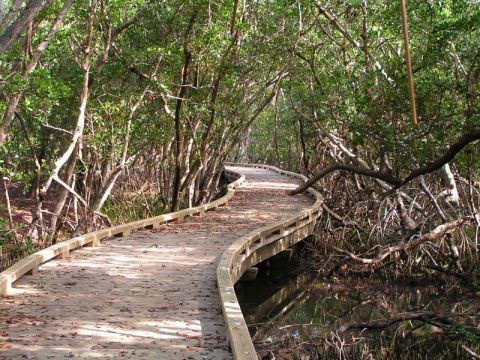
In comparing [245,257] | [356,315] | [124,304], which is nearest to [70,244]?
[245,257]

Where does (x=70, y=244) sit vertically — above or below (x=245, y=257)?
above

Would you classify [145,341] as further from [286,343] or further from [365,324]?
[365,324]

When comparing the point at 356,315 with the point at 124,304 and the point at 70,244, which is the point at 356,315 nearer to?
the point at 70,244

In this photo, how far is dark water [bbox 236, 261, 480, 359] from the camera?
27.9ft

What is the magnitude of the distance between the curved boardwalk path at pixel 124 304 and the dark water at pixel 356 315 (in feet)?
5.22

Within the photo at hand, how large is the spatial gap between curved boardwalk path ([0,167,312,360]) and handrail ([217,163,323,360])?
20 cm

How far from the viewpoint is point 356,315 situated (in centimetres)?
1171

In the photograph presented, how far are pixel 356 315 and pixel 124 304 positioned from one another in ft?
20.4

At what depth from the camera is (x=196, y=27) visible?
45.4 ft

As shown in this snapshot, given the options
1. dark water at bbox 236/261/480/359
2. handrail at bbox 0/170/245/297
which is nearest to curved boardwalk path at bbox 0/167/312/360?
handrail at bbox 0/170/245/297

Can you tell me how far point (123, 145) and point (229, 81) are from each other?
311 centimetres

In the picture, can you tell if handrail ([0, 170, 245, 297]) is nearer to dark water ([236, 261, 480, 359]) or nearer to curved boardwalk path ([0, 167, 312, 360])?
curved boardwalk path ([0, 167, 312, 360])

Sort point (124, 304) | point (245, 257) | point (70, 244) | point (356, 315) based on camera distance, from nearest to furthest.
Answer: point (124, 304) → point (70, 244) → point (245, 257) → point (356, 315)

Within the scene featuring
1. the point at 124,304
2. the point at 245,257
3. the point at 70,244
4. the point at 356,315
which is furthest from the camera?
the point at 356,315
